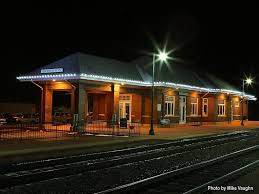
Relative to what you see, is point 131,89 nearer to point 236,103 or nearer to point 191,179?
point 236,103

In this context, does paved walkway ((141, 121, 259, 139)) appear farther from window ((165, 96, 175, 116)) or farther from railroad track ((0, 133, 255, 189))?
railroad track ((0, 133, 255, 189))

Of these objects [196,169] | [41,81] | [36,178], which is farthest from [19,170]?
[41,81]

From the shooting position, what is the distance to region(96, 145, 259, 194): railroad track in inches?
Result: 415

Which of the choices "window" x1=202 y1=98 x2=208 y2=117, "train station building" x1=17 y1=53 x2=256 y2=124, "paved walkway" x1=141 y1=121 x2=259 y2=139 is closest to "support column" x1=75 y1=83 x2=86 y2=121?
"train station building" x1=17 y1=53 x2=256 y2=124

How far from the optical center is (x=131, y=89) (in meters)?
39.4

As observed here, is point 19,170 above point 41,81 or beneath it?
beneath

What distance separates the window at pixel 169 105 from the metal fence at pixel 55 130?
899 centimetres

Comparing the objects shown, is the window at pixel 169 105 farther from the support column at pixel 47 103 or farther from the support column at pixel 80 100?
the support column at pixel 47 103

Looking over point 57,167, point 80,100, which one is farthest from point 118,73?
point 57,167

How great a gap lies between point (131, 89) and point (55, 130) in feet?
35.8

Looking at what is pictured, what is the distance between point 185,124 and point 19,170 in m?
33.1

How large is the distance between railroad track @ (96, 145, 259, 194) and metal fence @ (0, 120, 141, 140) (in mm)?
12670

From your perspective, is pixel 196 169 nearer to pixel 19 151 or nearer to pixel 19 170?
pixel 19 170

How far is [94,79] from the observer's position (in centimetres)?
3222
